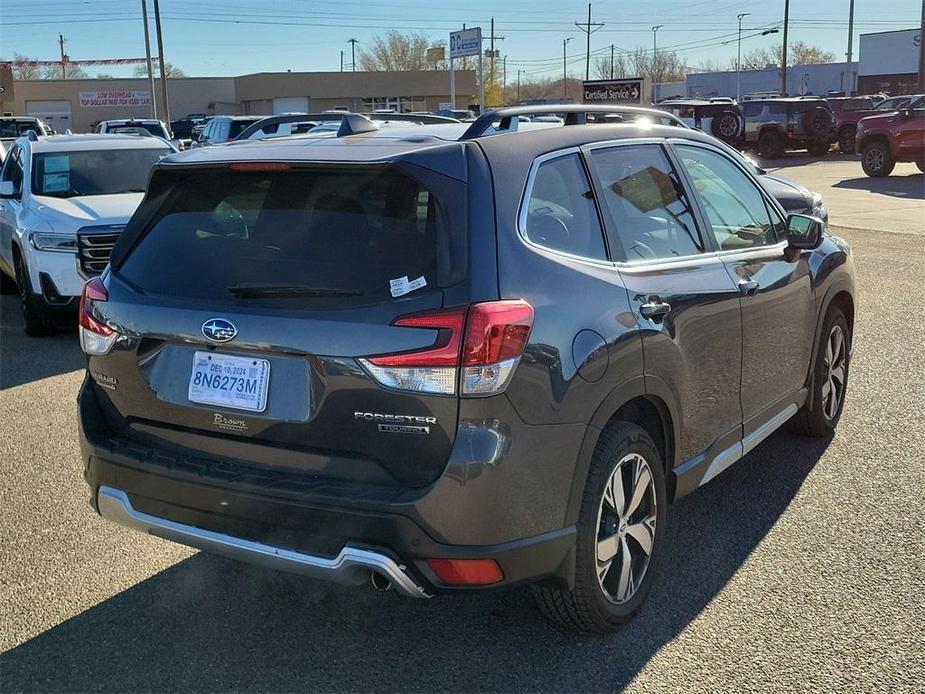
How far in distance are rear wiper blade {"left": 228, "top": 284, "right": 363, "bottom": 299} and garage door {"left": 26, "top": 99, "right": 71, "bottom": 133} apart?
258 ft

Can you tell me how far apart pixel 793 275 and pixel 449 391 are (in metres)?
2.55

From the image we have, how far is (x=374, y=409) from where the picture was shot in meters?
2.92

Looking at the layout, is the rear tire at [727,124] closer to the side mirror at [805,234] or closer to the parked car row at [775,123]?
the parked car row at [775,123]

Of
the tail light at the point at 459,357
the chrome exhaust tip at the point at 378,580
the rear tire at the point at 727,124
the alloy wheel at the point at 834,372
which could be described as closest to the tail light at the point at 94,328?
the tail light at the point at 459,357

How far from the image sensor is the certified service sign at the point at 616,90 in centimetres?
3041

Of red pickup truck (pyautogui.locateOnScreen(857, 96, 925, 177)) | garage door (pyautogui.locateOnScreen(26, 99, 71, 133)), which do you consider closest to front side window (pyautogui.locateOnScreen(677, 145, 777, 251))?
red pickup truck (pyautogui.locateOnScreen(857, 96, 925, 177))

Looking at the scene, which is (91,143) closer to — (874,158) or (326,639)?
(326,639)

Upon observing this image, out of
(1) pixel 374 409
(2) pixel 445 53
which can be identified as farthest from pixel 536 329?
(2) pixel 445 53

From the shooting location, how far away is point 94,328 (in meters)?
3.54

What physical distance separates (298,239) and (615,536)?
1502mm

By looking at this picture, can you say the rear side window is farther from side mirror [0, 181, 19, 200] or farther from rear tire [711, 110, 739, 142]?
rear tire [711, 110, 739, 142]

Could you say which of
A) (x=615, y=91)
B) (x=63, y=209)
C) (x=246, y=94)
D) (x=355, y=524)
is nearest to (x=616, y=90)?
(x=615, y=91)

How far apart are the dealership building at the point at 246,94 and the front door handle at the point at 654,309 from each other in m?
71.9

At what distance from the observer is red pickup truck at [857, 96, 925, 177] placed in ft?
76.4
